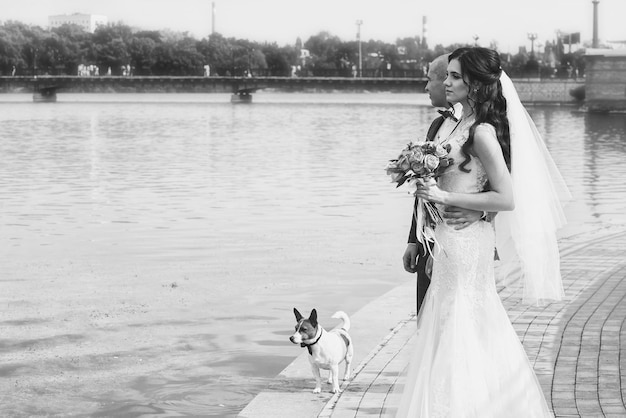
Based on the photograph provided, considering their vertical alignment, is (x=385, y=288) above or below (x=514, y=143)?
below

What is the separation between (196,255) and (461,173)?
32.6 ft

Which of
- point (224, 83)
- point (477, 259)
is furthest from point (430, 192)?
point (224, 83)

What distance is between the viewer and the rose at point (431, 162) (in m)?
4.89

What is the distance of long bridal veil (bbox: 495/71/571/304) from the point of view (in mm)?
5230

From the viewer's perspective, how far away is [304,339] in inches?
274

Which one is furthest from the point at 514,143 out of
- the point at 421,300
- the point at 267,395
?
the point at 267,395

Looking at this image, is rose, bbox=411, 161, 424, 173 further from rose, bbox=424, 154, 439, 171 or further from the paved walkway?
the paved walkway

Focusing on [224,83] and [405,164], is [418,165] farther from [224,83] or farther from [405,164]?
[224,83]

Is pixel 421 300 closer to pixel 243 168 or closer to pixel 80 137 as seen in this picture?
pixel 243 168

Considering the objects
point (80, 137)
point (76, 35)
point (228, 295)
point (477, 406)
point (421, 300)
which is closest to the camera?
point (477, 406)

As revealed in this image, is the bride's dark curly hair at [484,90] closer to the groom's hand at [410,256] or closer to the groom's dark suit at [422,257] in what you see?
the groom's dark suit at [422,257]

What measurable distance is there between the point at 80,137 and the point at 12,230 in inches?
1354

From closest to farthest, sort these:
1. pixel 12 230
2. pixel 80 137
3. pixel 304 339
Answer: pixel 304 339
pixel 12 230
pixel 80 137

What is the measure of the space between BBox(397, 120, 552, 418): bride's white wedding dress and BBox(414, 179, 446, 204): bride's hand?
5.3 inches
